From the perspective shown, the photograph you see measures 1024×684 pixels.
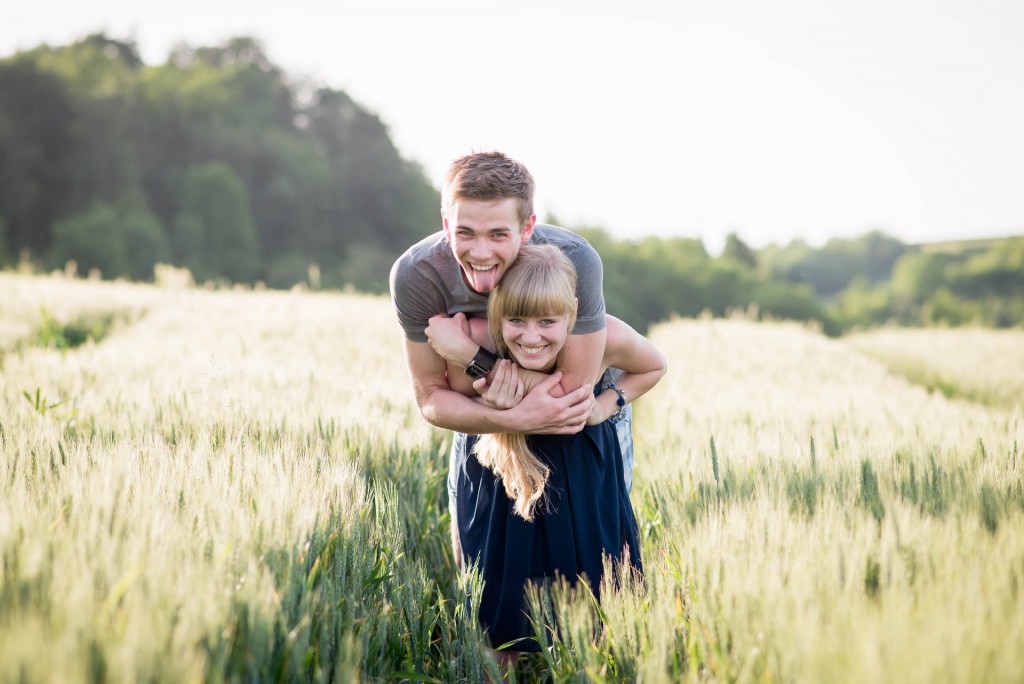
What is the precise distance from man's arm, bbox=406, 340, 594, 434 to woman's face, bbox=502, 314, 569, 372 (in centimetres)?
10

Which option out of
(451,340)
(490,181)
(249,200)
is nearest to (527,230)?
(490,181)

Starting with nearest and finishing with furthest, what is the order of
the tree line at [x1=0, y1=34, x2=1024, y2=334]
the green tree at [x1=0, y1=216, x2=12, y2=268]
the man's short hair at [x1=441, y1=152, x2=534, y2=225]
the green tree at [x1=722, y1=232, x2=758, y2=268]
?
the man's short hair at [x1=441, y1=152, x2=534, y2=225] < the green tree at [x1=0, y1=216, x2=12, y2=268] < the tree line at [x1=0, y1=34, x2=1024, y2=334] < the green tree at [x1=722, y1=232, x2=758, y2=268]

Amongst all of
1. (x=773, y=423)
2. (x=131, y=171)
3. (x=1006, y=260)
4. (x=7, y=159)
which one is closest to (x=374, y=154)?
(x=131, y=171)

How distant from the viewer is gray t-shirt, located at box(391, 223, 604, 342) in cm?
279

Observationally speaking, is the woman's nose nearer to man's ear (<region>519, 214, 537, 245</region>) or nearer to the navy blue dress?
man's ear (<region>519, 214, 537, 245</region>)

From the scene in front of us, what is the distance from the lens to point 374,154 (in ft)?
155

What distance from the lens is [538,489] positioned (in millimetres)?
2873

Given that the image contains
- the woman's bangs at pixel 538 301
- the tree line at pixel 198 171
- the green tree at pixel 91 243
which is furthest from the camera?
the tree line at pixel 198 171

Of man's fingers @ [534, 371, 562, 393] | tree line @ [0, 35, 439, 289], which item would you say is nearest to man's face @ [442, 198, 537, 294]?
man's fingers @ [534, 371, 562, 393]

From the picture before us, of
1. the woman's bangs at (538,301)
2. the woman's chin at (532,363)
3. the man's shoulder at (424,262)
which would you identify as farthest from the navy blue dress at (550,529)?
the man's shoulder at (424,262)

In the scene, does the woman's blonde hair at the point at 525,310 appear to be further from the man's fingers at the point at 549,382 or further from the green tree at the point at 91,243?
the green tree at the point at 91,243

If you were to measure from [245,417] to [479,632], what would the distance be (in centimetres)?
141

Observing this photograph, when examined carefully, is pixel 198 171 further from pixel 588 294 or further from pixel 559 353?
pixel 588 294

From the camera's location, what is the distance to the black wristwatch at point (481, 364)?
9.31ft
